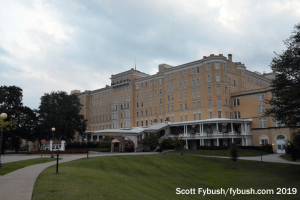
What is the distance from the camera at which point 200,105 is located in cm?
6112

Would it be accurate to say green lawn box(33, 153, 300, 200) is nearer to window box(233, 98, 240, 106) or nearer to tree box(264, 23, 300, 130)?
tree box(264, 23, 300, 130)

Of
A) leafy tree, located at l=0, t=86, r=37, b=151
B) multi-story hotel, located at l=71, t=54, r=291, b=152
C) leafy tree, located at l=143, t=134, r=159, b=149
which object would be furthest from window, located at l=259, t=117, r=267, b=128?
leafy tree, located at l=0, t=86, r=37, b=151

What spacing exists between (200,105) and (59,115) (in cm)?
3539

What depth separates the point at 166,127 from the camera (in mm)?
60219

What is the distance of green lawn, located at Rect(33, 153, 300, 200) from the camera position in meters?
12.8

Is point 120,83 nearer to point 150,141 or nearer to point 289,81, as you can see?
point 150,141

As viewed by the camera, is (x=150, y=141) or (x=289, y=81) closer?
(x=289, y=81)

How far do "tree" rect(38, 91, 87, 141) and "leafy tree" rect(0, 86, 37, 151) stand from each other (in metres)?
4.04

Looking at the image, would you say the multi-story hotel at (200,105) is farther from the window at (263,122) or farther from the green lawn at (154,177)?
A: the green lawn at (154,177)

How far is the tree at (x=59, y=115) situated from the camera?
65.7 metres

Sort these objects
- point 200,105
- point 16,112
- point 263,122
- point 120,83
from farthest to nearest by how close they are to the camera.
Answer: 1. point 120,83
2. point 16,112
3. point 200,105
4. point 263,122

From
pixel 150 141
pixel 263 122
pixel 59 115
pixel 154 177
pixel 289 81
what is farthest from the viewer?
pixel 59 115

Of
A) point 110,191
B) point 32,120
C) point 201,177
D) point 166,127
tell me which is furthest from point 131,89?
point 110,191

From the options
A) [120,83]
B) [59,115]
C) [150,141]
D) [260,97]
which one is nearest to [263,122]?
[260,97]
